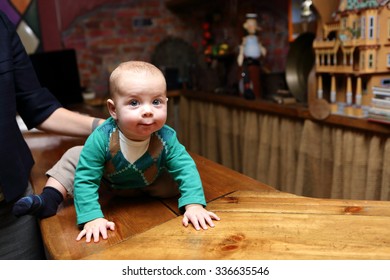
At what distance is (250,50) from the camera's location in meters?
2.79

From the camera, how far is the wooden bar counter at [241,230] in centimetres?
77

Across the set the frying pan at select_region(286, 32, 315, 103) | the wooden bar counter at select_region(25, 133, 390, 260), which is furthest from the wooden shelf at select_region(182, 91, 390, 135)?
the wooden bar counter at select_region(25, 133, 390, 260)

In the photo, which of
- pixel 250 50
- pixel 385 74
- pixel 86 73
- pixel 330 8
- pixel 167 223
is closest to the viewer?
pixel 167 223

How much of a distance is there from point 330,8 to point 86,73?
2.31 meters

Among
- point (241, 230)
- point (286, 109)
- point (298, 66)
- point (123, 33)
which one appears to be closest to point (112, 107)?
point (241, 230)

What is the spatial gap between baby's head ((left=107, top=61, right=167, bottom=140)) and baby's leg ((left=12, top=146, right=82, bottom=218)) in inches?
10.1

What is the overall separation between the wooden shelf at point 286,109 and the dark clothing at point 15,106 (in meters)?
1.29

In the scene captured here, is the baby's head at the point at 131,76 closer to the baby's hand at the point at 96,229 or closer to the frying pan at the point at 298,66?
the baby's hand at the point at 96,229

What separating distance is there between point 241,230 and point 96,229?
303 millimetres

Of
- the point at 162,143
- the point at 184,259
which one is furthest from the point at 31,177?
the point at 184,259

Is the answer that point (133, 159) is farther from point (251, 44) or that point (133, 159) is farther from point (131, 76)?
point (251, 44)

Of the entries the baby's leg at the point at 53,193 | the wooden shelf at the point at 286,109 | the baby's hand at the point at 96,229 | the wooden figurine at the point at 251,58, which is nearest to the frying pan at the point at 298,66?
the wooden shelf at the point at 286,109

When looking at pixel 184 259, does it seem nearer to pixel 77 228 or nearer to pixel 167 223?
pixel 167 223

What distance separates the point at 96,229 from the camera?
883mm
